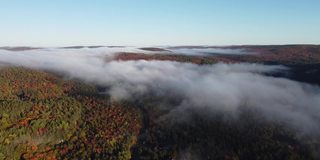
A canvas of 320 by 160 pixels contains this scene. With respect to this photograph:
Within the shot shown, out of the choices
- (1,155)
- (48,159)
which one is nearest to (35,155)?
(48,159)

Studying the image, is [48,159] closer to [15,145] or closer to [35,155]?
[35,155]

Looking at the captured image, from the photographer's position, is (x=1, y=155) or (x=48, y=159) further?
(x=48, y=159)

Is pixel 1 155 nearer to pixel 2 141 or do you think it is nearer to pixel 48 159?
pixel 2 141

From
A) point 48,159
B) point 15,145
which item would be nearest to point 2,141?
point 15,145

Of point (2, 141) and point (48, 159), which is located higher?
point (2, 141)

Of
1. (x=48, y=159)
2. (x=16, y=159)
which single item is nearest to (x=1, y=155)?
(x=16, y=159)

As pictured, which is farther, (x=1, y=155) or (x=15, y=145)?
(x=15, y=145)
